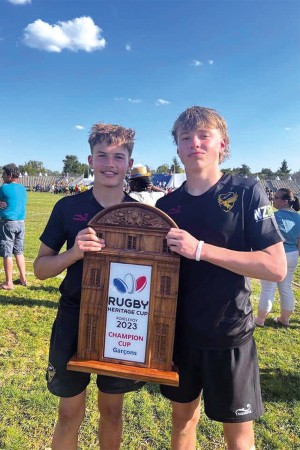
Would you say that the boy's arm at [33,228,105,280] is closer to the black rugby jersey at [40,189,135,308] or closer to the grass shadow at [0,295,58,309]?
the black rugby jersey at [40,189,135,308]

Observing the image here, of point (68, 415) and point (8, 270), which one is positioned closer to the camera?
point (68, 415)

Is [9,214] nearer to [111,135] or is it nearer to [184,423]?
[111,135]

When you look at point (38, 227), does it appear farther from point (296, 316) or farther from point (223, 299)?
point (223, 299)

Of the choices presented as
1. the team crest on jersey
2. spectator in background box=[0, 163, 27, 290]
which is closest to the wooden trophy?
the team crest on jersey

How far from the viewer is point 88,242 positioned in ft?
5.92

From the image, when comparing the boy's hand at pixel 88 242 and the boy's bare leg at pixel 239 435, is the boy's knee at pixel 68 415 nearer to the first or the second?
the boy's bare leg at pixel 239 435

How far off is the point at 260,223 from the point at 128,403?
2.56m

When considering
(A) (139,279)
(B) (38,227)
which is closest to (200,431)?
(A) (139,279)

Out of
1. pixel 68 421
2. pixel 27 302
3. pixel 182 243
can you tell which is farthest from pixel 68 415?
pixel 27 302

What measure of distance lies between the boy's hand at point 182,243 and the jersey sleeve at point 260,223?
38cm

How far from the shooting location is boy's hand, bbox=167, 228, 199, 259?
5.65 feet

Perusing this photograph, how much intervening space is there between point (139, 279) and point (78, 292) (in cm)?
50

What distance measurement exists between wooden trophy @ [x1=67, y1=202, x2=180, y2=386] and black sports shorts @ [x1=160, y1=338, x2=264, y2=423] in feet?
0.84

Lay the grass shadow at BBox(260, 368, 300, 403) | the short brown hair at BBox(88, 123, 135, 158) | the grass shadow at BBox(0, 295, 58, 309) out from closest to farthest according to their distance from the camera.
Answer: the short brown hair at BBox(88, 123, 135, 158) < the grass shadow at BBox(260, 368, 300, 403) < the grass shadow at BBox(0, 295, 58, 309)
